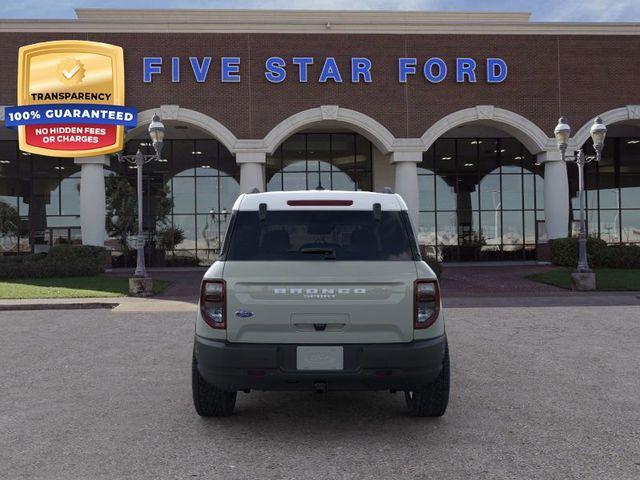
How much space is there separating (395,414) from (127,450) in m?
2.32

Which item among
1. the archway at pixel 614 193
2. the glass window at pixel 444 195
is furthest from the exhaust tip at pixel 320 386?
the archway at pixel 614 193

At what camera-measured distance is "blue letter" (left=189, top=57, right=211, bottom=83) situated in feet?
77.2

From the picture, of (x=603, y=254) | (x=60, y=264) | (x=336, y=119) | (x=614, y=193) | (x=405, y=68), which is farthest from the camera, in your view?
(x=614, y=193)

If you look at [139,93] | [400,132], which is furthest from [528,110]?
[139,93]

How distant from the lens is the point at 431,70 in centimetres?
2408

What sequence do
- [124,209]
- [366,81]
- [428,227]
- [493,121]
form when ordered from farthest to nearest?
[428,227] < [124,209] < [493,121] < [366,81]

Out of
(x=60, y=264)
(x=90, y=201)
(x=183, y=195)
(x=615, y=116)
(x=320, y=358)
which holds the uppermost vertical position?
(x=615, y=116)

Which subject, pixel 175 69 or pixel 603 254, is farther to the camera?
pixel 175 69

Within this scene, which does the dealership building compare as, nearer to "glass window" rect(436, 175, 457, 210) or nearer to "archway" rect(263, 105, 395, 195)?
"archway" rect(263, 105, 395, 195)

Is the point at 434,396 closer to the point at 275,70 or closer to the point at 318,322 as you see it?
the point at 318,322

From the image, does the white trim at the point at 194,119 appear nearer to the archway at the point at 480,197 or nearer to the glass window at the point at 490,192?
the archway at the point at 480,197

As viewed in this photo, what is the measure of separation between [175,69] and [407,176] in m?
11.0

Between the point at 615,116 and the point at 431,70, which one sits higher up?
the point at 431,70

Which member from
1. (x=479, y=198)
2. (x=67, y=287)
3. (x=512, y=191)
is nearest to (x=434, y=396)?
(x=67, y=287)
